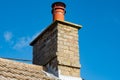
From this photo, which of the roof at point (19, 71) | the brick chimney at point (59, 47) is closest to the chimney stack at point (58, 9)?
the brick chimney at point (59, 47)

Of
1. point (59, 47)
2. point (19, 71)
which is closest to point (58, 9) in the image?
point (59, 47)

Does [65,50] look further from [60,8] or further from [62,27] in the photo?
[60,8]

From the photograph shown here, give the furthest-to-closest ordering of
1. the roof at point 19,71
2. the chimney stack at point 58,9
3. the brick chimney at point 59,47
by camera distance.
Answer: the chimney stack at point 58,9
the brick chimney at point 59,47
the roof at point 19,71

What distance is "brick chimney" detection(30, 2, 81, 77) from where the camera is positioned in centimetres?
928

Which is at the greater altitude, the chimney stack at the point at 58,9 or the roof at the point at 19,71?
the chimney stack at the point at 58,9

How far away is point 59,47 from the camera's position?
370 inches

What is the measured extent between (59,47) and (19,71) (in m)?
1.33

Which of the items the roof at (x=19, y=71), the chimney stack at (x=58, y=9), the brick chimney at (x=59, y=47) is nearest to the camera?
the roof at (x=19, y=71)

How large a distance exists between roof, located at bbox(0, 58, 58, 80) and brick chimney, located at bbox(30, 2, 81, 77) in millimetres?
376

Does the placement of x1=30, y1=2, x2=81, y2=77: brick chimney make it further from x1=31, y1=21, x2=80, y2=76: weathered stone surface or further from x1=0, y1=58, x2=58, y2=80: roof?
x1=0, y1=58, x2=58, y2=80: roof

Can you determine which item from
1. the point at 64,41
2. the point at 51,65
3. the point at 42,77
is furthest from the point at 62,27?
the point at 42,77

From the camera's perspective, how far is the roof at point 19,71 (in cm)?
805

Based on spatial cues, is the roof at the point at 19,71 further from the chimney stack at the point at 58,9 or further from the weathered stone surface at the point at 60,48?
the chimney stack at the point at 58,9

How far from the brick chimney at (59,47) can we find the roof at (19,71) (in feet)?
1.23
